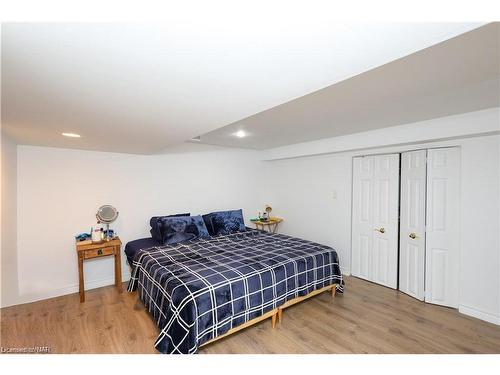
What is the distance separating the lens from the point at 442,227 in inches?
109

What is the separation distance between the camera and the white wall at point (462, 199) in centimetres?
241

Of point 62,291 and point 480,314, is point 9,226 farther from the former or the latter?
point 480,314

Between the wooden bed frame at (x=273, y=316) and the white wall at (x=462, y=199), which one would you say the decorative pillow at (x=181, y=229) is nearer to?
the wooden bed frame at (x=273, y=316)

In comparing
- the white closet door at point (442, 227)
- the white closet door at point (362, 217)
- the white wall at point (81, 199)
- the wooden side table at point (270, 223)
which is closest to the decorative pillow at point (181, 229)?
the white wall at point (81, 199)

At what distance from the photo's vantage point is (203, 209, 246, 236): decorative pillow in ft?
12.8

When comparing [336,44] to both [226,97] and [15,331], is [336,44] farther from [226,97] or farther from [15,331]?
[15,331]

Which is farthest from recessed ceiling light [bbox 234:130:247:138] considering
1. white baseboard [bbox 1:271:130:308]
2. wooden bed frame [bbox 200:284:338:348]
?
white baseboard [bbox 1:271:130:308]

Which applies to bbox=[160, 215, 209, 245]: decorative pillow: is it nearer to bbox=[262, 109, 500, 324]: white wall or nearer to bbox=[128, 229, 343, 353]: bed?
bbox=[128, 229, 343, 353]: bed

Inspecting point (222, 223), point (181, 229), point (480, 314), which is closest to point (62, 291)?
point (181, 229)

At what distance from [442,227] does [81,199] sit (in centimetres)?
471

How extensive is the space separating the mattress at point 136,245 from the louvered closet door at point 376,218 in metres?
3.06

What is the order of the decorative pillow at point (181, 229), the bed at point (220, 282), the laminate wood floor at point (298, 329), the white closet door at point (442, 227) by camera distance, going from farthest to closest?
the decorative pillow at point (181, 229) → the white closet door at point (442, 227) → the laminate wood floor at point (298, 329) → the bed at point (220, 282)

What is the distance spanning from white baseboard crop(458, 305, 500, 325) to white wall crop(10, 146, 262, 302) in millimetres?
3791

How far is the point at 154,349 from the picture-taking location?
2.00m
